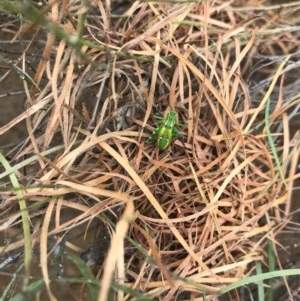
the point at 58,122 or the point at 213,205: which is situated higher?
the point at 58,122

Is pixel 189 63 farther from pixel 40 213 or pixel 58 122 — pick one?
→ pixel 40 213

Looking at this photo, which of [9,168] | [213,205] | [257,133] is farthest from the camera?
[257,133]

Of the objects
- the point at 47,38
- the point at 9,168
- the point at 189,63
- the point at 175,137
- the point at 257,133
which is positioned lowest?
the point at 257,133

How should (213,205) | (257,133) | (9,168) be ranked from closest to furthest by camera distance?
(9,168) → (213,205) → (257,133)

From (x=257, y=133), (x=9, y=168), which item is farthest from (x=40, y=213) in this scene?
(x=257, y=133)

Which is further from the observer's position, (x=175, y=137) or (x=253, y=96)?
(x=253, y=96)

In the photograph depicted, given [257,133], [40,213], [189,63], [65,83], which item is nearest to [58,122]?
[65,83]

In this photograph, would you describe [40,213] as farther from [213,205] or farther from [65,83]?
[213,205]
